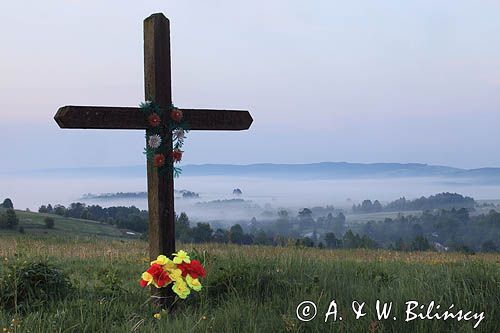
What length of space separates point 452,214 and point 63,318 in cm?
6480

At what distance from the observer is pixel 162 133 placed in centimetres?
770

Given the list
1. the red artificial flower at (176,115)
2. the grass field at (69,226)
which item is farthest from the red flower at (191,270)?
the grass field at (69,226)

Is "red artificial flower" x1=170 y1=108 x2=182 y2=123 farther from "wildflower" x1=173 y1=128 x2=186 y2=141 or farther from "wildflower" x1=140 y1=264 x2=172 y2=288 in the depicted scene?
"wildflower" x1=140 y1=264 x2=172 y2=288

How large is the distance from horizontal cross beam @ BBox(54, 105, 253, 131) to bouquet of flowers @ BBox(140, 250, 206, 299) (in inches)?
84.1

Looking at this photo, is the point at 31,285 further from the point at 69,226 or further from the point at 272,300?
the point at 69,226

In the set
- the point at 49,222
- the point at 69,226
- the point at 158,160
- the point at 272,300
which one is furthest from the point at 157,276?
the point at 69,226

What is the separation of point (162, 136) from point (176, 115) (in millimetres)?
319

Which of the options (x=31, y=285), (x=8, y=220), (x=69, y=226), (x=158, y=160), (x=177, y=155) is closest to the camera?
(x=31, y=285)

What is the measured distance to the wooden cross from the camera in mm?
7340

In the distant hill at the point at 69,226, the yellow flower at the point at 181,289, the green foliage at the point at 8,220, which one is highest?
the yellow flower at the point at 181,289

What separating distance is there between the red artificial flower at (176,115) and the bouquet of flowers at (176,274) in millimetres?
2261

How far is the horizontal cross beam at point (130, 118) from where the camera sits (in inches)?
278

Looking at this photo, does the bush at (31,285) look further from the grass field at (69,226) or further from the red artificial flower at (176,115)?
the grass field at (69,226)

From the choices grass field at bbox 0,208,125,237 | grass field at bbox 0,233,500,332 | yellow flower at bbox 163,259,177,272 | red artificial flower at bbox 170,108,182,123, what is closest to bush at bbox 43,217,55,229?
grass field at bbox 0,208,125,237
